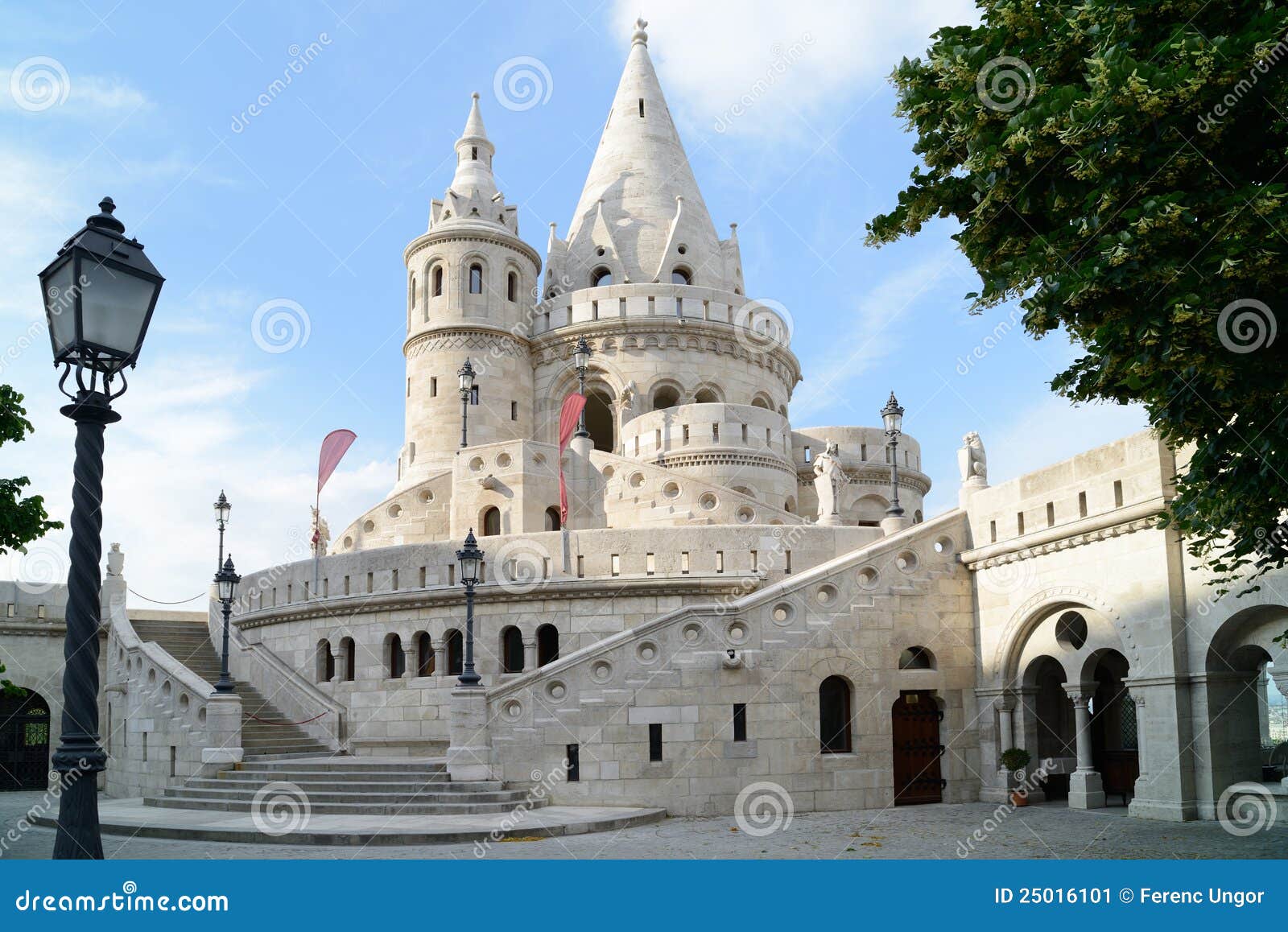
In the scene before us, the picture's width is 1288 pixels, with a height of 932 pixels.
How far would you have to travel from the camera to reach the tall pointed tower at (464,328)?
39031 mm

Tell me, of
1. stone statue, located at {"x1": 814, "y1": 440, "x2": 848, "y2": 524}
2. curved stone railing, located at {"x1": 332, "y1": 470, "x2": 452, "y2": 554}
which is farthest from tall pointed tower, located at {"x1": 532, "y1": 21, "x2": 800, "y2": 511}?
curved stone railing, located at {"x1": 332, "y1": 470, "x2": 452, "y2": 554}

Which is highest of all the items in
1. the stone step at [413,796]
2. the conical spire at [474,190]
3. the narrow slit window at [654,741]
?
the conical spire at [474,190]

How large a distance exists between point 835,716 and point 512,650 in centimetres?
793

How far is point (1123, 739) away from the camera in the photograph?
923 inches

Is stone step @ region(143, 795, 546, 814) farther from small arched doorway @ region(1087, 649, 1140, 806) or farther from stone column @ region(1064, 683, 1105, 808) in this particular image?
small arched doorway @ region(1087, 649, 1140, 806)

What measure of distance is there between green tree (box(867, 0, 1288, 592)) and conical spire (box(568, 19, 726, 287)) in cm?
3193

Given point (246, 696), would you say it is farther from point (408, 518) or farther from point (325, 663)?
point (408, 518)

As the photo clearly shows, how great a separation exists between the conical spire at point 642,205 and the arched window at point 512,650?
20.6 metres

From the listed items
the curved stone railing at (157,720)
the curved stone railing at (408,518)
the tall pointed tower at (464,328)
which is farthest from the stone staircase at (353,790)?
the tall pointed tower at (464,328)

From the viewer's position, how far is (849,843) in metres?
15.5

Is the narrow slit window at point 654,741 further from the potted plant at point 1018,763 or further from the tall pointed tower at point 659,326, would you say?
the tall pointed tower at point 659,326

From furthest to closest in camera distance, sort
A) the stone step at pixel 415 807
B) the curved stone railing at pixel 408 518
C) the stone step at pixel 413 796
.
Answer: the curved stone railing at pixel 408 518
the stone step at pixel 413 796
the stone step at pixel 415 807

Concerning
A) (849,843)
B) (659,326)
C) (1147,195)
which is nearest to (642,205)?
(659,326)

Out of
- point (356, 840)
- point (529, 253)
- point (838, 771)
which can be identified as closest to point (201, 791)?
point (356, 840)
